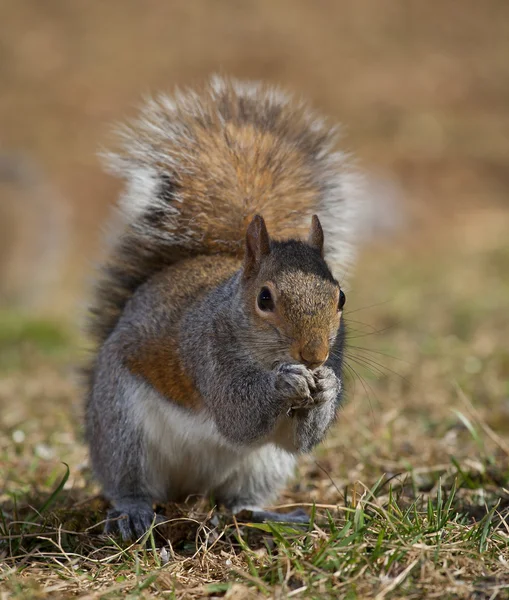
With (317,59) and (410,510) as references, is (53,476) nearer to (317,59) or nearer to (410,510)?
(410,510)

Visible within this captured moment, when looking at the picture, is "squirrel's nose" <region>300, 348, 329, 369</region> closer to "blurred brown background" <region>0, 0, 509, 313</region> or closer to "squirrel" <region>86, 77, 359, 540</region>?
"squirrel" <region>86, 77, 359, 540</region>

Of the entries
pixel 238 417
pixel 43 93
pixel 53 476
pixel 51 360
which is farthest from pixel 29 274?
pixel 43 93

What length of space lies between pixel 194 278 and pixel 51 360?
106 inches

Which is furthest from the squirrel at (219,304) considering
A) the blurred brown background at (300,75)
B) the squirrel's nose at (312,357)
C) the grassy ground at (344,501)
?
the blurred brown background at (300,75)

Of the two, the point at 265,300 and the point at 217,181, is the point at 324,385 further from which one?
the point at 217,181

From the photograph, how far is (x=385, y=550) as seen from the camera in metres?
1.79

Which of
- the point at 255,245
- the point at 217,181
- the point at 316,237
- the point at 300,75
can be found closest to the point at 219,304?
the point at 255,245

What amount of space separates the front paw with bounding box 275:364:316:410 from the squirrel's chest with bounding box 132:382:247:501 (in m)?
0.34

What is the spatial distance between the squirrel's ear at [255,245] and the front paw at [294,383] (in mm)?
305

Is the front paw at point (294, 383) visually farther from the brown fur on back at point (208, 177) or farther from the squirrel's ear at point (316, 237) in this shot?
the brown fur on back at point (208, 177)

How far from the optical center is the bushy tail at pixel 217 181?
106 inches

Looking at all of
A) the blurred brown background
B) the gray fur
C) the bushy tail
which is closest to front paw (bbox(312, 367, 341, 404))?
the gray fur

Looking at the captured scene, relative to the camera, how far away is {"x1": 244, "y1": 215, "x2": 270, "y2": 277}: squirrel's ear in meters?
2.17

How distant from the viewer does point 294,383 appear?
1994 millimetres
